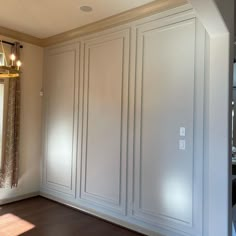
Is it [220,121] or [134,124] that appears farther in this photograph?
[134,124]

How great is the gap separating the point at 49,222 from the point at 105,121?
5.29 feet

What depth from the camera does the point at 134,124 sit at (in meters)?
3.29

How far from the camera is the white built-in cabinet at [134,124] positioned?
2.81 metres

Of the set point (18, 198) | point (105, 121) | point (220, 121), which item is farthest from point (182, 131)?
point (18, 198)

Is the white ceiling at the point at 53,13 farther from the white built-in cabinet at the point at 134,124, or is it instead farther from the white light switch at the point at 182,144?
the white light switch at the point at 182,144

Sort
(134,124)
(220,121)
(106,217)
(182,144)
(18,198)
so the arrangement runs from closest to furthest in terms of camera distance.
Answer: (220,121)
(182,144)
(134,124)
(106,217)
(18,198)

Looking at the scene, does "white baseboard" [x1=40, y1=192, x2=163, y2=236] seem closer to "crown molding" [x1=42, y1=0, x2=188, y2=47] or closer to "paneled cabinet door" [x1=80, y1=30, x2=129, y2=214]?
"paneled cabinet door" [x1=80, y1=30, x2=129, y2=214]

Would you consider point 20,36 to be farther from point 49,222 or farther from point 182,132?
point 182,132

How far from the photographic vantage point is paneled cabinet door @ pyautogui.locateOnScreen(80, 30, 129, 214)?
3.42 meters

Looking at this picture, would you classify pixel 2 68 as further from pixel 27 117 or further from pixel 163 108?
pixel 27 117

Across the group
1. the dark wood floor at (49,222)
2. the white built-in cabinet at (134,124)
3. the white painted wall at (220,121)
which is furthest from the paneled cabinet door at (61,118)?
the white painted wall at (220,121)

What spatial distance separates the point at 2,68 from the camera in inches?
94.1

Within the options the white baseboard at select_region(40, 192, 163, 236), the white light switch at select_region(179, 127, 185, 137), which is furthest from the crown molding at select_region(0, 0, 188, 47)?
the white baseboard at select_region(40, 192, 163, 236)

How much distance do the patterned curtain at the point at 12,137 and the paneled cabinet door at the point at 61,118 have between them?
1.78 ft
